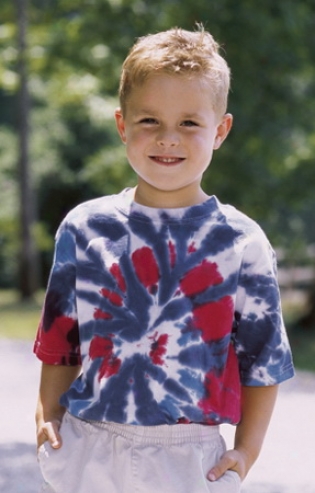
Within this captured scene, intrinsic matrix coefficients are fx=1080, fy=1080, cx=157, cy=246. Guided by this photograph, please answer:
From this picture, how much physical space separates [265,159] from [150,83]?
923 cm

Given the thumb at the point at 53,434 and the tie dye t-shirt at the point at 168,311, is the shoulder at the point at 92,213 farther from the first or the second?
the thumb at the point at 53,434

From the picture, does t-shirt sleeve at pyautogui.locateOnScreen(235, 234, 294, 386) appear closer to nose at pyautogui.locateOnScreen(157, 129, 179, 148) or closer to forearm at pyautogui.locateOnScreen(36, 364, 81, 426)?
nose at pyautogui.locateOnScreen(157, 129, 179, 148)

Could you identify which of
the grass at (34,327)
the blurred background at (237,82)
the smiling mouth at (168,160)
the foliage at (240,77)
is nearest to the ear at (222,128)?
the smiling mouth at (168,160)

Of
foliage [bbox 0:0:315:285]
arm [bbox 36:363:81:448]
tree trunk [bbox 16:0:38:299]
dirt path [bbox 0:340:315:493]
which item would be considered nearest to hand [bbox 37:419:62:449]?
arm [bbox 36:363:81:448]

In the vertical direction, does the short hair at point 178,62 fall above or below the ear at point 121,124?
above

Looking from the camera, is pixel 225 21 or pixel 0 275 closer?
pixel 225 21

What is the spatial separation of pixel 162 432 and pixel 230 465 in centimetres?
16

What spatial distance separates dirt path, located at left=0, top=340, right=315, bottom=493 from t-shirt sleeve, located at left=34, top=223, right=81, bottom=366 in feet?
9.13

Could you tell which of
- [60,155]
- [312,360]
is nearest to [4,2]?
[312,360]

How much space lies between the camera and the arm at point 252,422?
7.36 feet

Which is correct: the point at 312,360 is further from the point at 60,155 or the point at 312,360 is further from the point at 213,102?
the point at 60,155

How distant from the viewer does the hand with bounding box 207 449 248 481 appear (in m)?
2.15

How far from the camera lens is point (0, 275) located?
989 inches

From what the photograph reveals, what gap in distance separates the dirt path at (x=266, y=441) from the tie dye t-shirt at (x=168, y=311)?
2927mm
